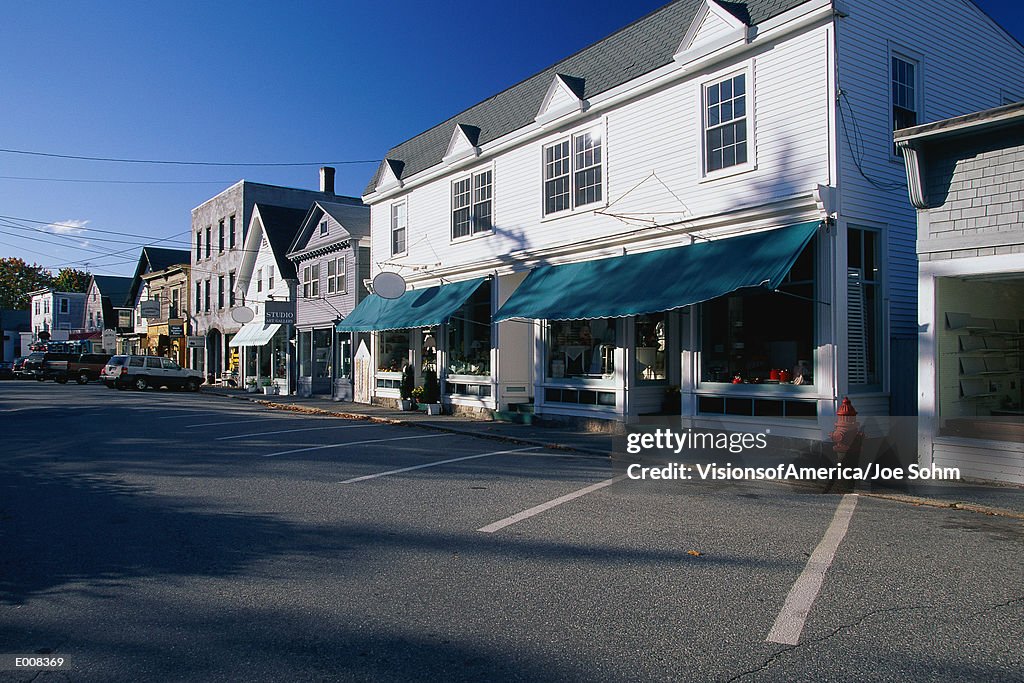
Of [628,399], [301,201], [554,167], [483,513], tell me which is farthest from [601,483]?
[301,201]

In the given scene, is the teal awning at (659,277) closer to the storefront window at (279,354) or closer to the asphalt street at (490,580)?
the asphalt street at (490,580)

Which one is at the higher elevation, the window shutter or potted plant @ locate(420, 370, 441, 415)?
the window shutter

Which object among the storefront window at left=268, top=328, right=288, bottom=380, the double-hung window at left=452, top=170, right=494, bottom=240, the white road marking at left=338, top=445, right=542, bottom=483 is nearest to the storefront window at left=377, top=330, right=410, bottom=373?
the double-hung window at left=452, top=170, right=494, bottom=240

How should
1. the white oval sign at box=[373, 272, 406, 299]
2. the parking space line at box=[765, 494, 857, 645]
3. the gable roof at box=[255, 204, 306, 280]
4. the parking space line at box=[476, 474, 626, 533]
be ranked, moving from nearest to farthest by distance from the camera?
the parking space line at box=[765, 494, 857, 645] < the parking space line at box=[476, 474, 626, 533] < the white oval sign at box=[373, 272, 406, 299] < the gable roof at box=[255, 204, 306, 280]

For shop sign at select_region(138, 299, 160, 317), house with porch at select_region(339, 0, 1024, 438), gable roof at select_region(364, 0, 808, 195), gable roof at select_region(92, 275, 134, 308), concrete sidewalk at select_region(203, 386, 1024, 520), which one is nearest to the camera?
concrete sidewalk at select_region(203, 386, 1024, 520)

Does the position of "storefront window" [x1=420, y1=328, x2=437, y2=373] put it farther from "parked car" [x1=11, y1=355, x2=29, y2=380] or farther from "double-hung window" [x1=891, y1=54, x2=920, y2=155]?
"parked car" [x1=11, y1=355, x2=29, y2=380]

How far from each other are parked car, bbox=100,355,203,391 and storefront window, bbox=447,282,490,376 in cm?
2079

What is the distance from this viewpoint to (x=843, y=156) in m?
11.6

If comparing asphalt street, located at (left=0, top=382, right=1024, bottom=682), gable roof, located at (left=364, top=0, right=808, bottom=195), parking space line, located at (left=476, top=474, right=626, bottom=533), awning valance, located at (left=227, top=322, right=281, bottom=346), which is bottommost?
asphalt street, located at (left=0, top=382, right=1024, bottom=682)

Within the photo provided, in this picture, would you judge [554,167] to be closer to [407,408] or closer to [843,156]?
[843,156]

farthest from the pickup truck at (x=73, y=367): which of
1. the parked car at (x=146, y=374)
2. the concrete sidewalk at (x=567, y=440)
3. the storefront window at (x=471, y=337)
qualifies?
the storefront window at (x=471, y=337)

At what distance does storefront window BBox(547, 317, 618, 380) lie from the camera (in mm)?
15914

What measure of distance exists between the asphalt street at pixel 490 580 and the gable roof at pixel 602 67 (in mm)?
8085

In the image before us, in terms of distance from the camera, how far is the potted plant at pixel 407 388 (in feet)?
72.0
